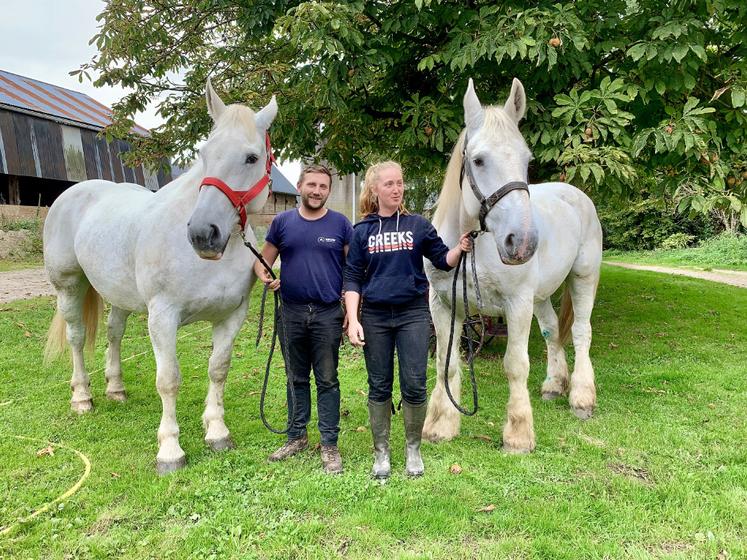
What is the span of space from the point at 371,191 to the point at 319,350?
104 cm

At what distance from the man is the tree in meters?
1.91

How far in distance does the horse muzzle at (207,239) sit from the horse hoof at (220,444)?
145 cm

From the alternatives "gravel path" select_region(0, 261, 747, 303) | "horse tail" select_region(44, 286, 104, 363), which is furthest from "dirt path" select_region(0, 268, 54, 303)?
"horse tail" select_region(44, 286, 104, 363)

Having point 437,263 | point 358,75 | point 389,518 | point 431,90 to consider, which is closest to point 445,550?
point 389,518

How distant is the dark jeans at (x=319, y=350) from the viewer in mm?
3076

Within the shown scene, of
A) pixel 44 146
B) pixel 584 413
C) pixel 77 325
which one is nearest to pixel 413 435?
pixel 584 413

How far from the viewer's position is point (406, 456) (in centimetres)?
313

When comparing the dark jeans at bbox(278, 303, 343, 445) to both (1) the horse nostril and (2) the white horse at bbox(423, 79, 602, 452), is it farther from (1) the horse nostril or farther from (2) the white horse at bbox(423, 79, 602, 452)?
(2) the white horse at bbox(423, 79, 602, 452)

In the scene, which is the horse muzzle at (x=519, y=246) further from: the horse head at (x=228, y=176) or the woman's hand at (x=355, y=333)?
the horse head at (x=228, y=176)

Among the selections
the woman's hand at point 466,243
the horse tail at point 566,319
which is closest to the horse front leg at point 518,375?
the woman's hand at point 466,243

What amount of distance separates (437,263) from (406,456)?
48.5 inches

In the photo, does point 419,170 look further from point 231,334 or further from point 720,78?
point 231,334

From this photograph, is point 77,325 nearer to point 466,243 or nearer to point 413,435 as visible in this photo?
point 413,435

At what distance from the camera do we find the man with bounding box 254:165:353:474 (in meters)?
3.04
